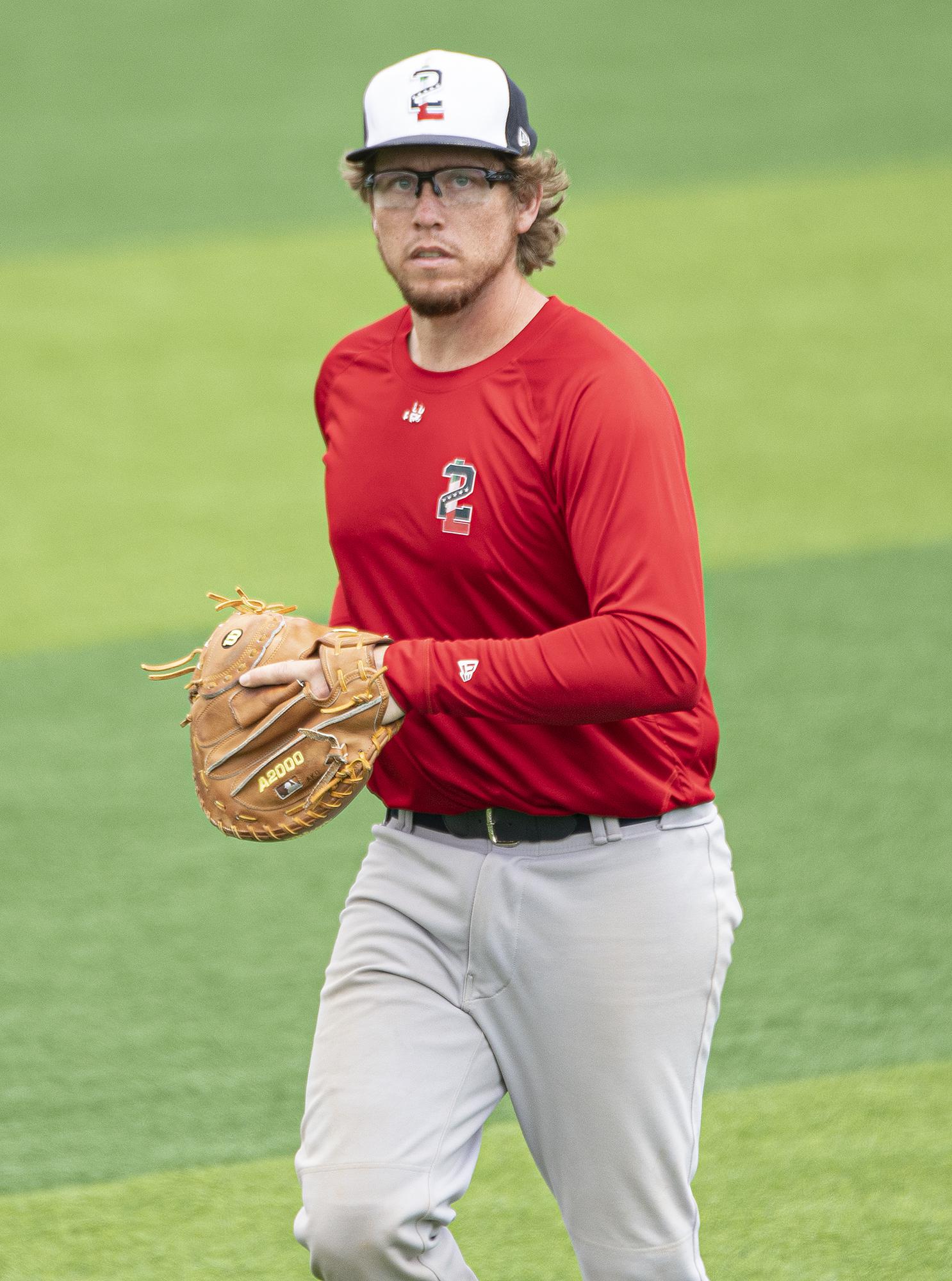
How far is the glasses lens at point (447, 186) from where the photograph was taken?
11.2 feet

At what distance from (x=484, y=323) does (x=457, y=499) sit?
1.20ft

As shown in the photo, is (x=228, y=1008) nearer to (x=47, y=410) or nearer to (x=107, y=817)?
(x=107, y=817)

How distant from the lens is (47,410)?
10703 mm

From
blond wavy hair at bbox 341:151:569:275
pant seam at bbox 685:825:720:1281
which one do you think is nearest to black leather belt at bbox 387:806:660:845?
pant seam at bbox 685:825:720:1281

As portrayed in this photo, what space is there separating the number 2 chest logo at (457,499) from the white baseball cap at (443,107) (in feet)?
1.94

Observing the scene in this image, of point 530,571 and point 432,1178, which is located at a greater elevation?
point 530,571

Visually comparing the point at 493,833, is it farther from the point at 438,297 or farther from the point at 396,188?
the point at 396,188

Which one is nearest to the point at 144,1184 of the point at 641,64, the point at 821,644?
the point at 821,644

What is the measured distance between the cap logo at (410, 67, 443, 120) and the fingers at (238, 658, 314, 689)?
103 centimetres

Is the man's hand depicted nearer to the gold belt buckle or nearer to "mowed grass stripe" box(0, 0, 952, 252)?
the gold belt buckle

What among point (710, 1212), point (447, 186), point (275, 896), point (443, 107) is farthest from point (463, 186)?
point (275, 896)

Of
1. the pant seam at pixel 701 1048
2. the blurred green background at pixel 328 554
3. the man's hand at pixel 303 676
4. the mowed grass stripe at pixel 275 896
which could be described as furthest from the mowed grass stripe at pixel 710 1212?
the man's hand at pixel 303 676

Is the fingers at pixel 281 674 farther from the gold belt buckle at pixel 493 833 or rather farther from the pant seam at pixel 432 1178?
the pant seam at pixel 432 1178

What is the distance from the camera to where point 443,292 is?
338 cm
